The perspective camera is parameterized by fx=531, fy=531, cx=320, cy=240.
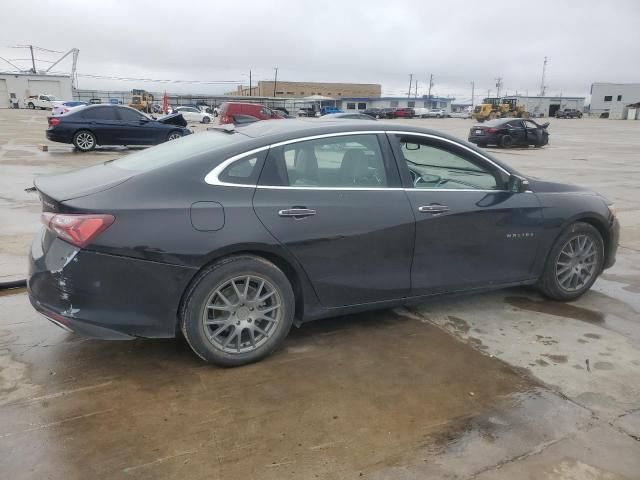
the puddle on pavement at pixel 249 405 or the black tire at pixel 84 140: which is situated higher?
the black tire at pixel 84 140

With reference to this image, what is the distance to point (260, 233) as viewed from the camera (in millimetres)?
3309

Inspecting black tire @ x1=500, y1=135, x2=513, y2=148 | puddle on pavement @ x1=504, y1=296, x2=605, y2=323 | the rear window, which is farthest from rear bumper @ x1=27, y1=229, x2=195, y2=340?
black tire @ x1=500, y1=135, x2=513, y2=148

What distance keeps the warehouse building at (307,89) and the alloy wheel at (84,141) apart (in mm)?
97629

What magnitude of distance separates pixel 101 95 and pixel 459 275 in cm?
10777

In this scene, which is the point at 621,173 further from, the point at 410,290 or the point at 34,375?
the point at 34,375

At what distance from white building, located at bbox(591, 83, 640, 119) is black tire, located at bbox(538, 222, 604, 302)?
95.7 m

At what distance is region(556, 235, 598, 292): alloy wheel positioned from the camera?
182 inches

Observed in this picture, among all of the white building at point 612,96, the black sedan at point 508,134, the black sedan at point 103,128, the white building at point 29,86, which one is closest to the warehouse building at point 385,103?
the white building at point 612,96

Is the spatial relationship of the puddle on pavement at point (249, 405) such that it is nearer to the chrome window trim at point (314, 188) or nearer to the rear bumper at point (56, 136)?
the chrome window trim at point (314, 188)

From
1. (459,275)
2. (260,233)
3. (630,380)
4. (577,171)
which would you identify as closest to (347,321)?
(459,275)

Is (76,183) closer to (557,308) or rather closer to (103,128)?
(557,308)

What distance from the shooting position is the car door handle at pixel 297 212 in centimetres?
341

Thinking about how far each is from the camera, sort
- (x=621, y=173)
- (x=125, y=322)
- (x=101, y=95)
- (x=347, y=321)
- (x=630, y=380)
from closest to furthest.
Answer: (x=125, y=322) → (x=630, y=380) → (x=347, y=321) → (x=621, y=173) → (x=101, y=95)

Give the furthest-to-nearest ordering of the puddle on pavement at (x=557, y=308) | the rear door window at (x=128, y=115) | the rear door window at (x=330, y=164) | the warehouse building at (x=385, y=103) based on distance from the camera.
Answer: the warehouse building at (x=385, y=103)
the rear door window at (x=128, y=115)
the puddle on pavement at (x=557, y=308)
the rear door window at (x=330, y=164)
